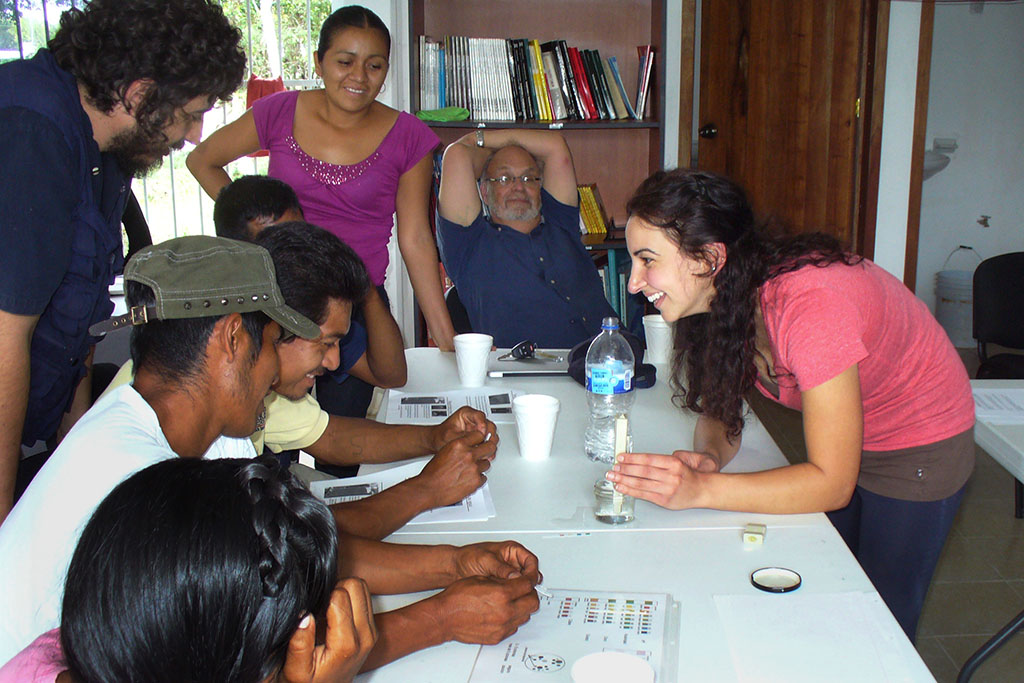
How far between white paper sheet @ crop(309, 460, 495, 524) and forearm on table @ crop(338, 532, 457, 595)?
19 cm

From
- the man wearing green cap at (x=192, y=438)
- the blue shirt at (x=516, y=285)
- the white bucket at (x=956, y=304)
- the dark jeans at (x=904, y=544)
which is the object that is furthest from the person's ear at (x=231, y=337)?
the white bucket at (x=956, y=304)

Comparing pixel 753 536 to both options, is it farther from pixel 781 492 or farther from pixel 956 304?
pixel 956 304

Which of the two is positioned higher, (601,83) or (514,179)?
(601,83)

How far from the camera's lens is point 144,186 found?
4531 mm

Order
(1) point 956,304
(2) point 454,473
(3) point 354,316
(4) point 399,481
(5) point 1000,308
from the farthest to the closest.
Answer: (1) point 956,304 → (5) point 1000,308 → (3) point 354,316 → (4) point 399,481 → (2) point 454,473

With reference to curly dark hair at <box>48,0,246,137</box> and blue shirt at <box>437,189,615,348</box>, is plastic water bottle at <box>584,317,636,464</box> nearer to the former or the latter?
blue shirt at <box>437,189,615,348</box>

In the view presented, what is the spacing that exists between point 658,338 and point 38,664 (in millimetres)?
1777

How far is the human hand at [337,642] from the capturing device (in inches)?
31.4

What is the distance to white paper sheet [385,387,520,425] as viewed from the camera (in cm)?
195

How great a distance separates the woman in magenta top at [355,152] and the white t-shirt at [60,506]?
1502 millimetres

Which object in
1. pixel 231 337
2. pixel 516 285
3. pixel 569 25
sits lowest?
pixel 516 285

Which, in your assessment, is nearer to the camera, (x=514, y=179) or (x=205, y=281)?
(x=205, y=281)

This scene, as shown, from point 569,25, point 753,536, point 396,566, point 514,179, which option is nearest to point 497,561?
point 396,566

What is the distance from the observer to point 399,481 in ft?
5.36
